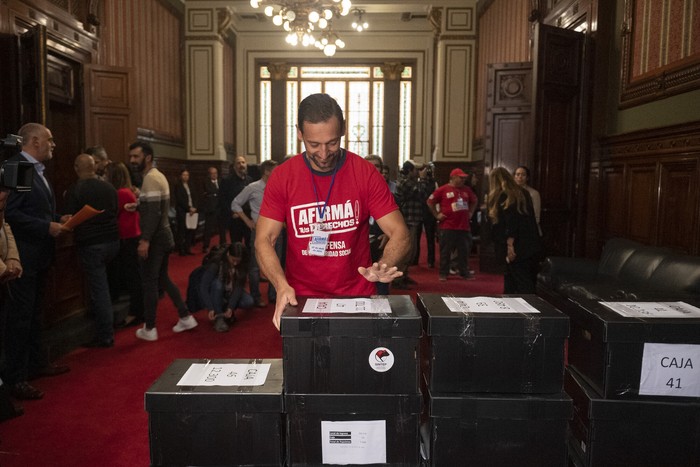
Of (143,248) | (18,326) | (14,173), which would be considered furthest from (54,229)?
(14,173)

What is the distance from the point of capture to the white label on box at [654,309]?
1.41m

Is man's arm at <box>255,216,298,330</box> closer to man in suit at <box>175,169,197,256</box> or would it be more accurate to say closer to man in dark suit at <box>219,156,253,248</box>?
man in dark suit at <box>219,156,253,248</box>

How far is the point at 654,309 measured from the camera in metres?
1.47

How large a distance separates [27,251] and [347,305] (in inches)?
90.1

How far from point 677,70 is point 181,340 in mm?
4190

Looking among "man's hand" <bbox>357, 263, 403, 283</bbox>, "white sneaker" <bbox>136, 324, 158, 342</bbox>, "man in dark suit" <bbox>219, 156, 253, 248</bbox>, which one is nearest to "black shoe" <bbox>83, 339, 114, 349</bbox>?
"white sneaker" <bbox>136, 324, 158, 342</bbox>

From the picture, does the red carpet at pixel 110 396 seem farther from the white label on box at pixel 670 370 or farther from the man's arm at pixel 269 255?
the white label on box at pixel 670 370

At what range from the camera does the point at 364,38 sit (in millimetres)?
11945

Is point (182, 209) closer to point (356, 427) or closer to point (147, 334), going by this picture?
point (147, 334)

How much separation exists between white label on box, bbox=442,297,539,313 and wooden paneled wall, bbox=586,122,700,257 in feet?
9.17

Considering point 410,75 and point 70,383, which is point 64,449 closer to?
point 70,383

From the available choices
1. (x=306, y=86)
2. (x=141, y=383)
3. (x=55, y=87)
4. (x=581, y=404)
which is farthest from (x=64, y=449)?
(x=306, y=86)

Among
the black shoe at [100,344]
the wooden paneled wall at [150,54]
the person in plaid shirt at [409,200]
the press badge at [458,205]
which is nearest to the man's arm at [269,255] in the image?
the black shoe at [100,344]

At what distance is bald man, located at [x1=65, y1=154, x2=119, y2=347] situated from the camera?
11.9ft
